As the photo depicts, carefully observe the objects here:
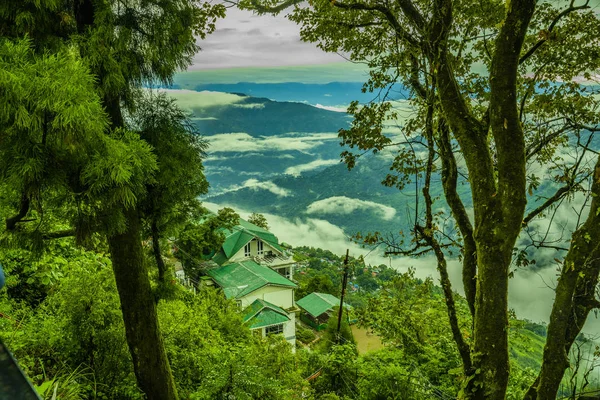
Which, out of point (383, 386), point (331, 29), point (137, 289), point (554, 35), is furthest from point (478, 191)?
point (383, 386)

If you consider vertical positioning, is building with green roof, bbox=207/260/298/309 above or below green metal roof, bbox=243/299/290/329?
above

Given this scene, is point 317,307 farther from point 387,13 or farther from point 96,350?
point 387,13

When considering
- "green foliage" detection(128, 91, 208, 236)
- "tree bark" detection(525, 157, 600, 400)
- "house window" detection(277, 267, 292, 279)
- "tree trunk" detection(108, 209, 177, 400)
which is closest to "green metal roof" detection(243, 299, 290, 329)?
"house window" detection(277, 267, 292, 279)

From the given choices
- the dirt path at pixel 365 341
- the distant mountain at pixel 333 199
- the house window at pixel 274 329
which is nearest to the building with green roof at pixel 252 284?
the house window at pixel 274 329

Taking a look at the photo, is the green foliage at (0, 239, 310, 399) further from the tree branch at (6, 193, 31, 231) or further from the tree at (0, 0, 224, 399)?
the tree branch at (6, 193, 31, 231)

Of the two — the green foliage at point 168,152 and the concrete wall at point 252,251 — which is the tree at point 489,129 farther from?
the concrete wall at point 252,251

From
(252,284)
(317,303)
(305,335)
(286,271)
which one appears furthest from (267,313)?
(286,271)
